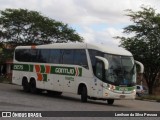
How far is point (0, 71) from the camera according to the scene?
7675 centimetres

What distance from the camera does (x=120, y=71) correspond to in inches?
985

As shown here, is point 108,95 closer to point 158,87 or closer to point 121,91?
point 121,91

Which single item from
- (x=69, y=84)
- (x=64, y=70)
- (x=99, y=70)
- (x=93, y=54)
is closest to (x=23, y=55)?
(x=64, y=70)

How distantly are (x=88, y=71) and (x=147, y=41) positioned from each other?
85.4ft

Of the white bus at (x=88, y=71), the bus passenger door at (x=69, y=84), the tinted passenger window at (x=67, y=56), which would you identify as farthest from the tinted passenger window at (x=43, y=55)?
the bus passenger door at (x=69, y=84)

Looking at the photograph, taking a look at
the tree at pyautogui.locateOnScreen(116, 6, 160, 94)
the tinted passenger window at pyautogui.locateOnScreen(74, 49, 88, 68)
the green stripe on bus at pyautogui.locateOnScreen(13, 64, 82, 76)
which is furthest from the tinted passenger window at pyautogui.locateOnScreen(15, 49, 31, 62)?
the tree at pyautogui.locateOnScreen(116, 6, 160, 94)

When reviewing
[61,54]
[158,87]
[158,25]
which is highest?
[158,25]

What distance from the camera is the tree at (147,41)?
162ft

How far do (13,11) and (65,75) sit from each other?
3426 cm

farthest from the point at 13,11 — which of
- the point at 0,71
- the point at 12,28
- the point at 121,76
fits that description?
the point at 121,76

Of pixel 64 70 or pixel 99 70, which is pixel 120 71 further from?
pixel 64 70

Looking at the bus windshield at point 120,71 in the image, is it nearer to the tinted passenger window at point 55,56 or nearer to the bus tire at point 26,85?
the tinted passenger window at point 55,56

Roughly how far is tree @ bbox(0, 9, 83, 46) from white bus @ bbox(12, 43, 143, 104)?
28.7 metres

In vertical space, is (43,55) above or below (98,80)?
above
